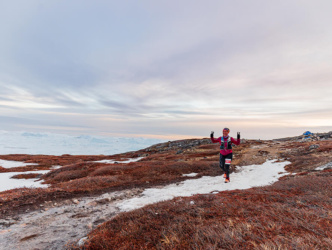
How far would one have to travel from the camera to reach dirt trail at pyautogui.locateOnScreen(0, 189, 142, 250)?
17.9 feet

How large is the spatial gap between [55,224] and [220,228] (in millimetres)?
6698

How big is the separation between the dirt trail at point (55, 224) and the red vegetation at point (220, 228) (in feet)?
5.00

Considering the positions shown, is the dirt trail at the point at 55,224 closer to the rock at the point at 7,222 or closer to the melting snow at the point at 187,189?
the rock at the point at 7,222

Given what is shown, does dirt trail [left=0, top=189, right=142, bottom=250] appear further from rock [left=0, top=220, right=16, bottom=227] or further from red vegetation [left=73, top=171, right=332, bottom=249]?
red vegetation [left=73, top=171, right=332, bottom=249]

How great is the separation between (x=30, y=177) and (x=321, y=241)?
97.8 feet

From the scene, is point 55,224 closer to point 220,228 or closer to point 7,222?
point 7,222

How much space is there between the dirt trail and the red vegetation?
1.53 meters

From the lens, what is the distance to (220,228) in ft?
13.8

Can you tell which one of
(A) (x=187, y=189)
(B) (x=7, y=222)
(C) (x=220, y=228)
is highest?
(C) (x=220, y=228)

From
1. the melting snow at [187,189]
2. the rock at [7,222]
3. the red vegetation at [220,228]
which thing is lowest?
the melting snow at [187,189]

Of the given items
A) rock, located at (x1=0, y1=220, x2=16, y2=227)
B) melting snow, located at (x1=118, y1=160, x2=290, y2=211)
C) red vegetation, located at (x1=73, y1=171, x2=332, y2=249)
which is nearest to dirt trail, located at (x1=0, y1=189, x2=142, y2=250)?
rock, located at (x1=0, y1=220, x2=16, y2=227)

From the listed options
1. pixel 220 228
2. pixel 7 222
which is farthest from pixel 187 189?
pixel 7 222

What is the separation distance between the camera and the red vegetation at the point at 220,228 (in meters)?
3.35

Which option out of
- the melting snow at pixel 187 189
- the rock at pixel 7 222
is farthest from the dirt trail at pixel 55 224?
the melting snow at pixel 187 189
